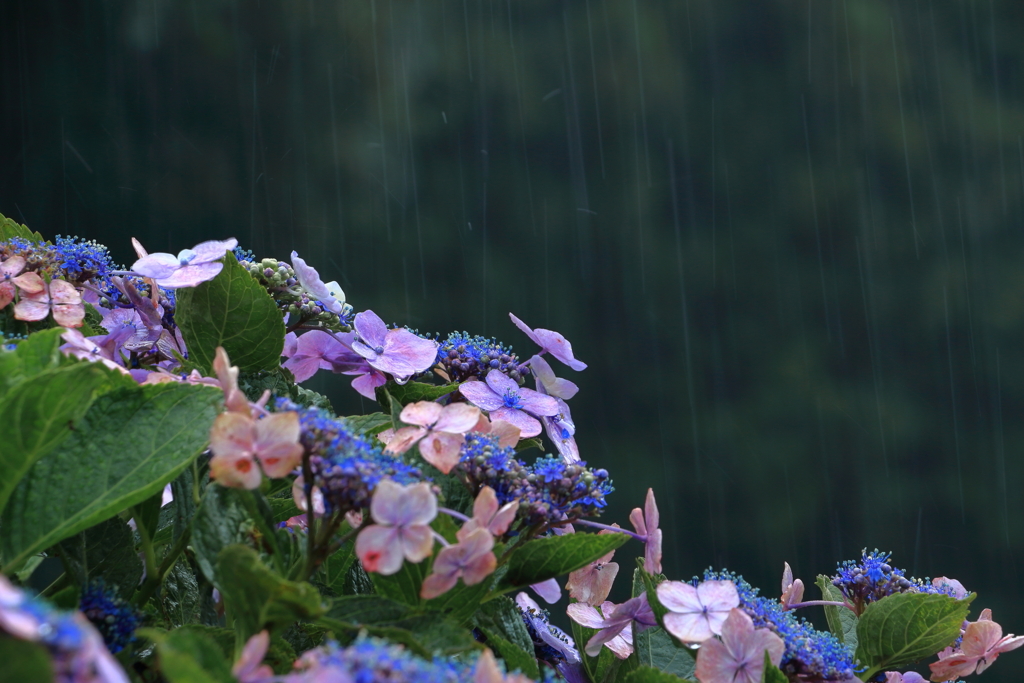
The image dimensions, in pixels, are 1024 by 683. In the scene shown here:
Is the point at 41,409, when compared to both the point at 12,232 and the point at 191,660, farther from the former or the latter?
the point at 12,232

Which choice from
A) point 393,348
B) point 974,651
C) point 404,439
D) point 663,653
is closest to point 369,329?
point 393,348

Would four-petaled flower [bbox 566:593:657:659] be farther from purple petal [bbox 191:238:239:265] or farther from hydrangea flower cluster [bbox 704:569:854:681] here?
purple petal [bbox 191:238:239:265]

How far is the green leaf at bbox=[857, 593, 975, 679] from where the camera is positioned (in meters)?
0.48

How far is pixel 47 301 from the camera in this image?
1.61 feet

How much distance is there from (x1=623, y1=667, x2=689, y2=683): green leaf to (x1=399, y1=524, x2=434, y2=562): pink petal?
11 centimetres

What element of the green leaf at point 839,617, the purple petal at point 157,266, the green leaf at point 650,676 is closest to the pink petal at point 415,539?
the green leaf at point 650,676

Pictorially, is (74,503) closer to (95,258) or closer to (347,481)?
(347,481)

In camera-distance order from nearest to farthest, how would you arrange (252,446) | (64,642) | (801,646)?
(64,642)
(252,446)
(801,646)

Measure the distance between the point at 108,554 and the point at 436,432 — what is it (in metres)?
0.14

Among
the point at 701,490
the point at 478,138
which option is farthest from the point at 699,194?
the point at 701,490

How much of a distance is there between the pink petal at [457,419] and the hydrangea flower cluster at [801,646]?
0.13 m

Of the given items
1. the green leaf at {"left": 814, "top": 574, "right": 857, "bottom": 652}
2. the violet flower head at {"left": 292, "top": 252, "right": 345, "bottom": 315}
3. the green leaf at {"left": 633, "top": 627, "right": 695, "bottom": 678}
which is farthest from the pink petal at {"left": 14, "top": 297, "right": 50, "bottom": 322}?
the green leaf at {"left": 814, "top": 574, "right": 857, "bottom": 652}

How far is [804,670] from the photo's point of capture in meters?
0.44

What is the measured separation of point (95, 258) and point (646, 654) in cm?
38
